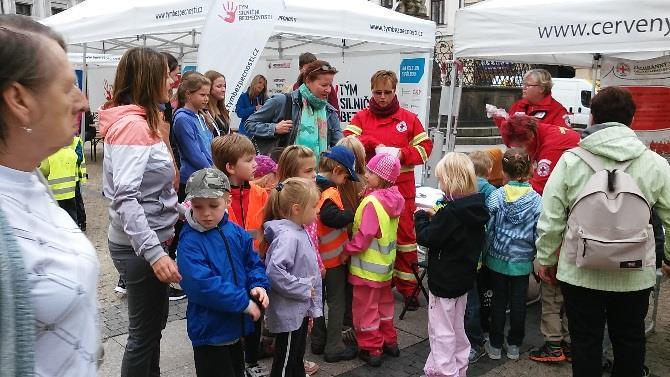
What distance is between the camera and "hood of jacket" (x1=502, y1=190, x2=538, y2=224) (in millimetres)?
3699

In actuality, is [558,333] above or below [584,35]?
below

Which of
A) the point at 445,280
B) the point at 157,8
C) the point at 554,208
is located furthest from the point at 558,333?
the point at 157,8

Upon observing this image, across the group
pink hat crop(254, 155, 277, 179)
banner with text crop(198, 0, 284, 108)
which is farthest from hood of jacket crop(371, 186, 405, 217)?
banner with text crop(198, 0, 284, 108)

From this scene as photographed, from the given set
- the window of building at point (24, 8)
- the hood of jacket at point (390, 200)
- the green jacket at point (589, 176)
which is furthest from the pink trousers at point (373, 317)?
the window of building at point (24, 8)

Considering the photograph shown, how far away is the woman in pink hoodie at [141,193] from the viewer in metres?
2.38

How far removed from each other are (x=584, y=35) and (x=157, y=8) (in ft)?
14.7

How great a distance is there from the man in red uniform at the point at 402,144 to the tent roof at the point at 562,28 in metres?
0.92

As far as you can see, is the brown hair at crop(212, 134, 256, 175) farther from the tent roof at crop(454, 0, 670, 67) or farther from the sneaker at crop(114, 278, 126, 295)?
the tent roof at crop(454, 0, 670, 67)

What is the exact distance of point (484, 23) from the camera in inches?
189

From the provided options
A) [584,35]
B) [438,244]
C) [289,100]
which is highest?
[584,35]

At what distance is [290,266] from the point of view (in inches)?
115

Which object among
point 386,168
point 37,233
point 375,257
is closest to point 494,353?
point 375,257

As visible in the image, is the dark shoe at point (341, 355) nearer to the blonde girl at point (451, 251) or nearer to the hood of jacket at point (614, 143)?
the blonde girl at point (451, 251)

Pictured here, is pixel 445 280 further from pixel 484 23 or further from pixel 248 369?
pixel 484 23
